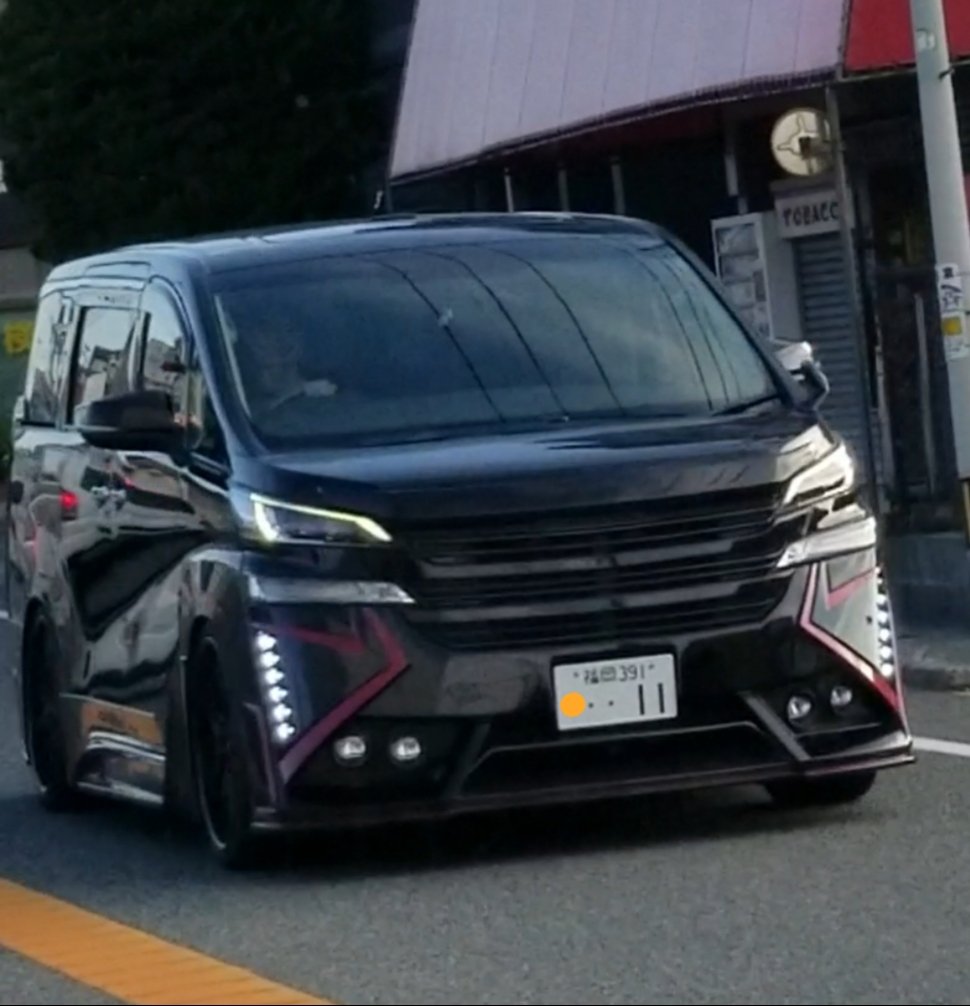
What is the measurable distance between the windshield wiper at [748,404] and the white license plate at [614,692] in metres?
1.07

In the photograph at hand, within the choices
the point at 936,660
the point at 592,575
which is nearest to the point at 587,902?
the point at 592,575

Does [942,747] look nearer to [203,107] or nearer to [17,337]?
[203,107]

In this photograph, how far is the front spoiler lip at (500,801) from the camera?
8.98m

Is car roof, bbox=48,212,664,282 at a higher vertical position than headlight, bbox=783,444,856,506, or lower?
higher

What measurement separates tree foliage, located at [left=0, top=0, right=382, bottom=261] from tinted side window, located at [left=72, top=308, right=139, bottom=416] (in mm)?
25139

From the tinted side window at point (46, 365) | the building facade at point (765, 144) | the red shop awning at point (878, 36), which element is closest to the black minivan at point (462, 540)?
the tinted side window at point (46, 365)

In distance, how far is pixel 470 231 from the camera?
1046 centimetres

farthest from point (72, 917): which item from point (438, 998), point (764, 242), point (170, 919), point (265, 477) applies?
point (764, 242)

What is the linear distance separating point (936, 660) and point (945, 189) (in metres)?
2.75

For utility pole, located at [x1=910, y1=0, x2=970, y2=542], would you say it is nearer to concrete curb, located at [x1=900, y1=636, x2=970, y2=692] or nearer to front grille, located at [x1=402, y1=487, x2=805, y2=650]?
concrete curb, located at [x1=900, y1=636, x2=970, y2=692]

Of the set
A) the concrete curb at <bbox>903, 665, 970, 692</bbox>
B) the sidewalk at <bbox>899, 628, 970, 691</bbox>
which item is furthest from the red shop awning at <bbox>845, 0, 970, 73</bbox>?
the concrete curb at <bbox>903, 665, 970, 692</bbox>

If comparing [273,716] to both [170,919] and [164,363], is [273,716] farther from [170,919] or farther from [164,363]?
[164,363]

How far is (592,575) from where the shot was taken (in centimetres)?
896

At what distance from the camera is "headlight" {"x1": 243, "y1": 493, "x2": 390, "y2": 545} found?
8906mm
